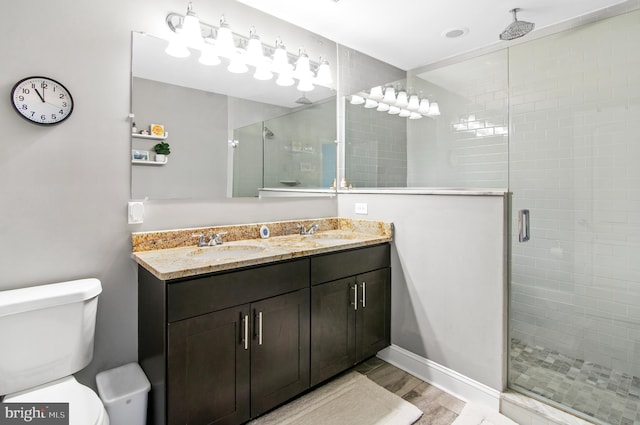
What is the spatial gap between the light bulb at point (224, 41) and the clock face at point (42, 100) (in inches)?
34.2

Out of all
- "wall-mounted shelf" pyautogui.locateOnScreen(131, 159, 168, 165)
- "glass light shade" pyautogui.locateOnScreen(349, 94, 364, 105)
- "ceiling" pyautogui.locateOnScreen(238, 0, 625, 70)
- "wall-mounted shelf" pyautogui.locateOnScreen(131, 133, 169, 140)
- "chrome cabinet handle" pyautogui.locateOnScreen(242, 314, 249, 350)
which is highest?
"ceiling" pyautogui.locateOnScreen(238, 0, 625, 70)

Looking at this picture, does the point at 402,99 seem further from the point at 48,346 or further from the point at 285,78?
the point at 48,346

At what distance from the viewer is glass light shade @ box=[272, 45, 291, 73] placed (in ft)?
7.57

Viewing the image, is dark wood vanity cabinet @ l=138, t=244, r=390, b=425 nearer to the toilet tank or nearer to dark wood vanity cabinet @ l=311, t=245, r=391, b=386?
dark wood vanity cabinet @ l=311, t=245, r=391, b=386

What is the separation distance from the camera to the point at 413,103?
2.69 meters

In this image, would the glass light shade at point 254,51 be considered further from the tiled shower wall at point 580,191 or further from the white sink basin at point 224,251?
the tiled shower wall at point 580,191

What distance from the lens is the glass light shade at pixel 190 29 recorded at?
6.14ft

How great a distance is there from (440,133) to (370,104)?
634mm

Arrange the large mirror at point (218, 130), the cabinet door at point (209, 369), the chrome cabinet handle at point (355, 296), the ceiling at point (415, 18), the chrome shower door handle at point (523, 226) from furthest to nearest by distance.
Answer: the ceiling at point (415, 18) < the chrome cabinet handle at point (355, 296) < the chrome shower door handle at point (523, 226) < the large mirror at point (218, 130) < the cabinet door at point (209, 369)

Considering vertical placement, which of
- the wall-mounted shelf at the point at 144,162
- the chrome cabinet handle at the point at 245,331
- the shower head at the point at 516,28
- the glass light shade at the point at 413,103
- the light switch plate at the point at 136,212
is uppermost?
the shower head at the point at 516,28

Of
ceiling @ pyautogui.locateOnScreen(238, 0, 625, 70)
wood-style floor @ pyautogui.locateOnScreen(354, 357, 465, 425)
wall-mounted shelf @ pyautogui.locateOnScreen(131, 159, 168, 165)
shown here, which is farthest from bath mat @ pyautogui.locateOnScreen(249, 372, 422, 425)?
ceiling @ pyautogui.locateOnScreen(238, 0, 625, 70)

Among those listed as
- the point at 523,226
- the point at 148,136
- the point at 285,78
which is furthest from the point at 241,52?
the point at 523,226

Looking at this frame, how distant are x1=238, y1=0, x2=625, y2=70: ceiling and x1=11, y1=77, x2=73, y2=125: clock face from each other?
1286 millimetres

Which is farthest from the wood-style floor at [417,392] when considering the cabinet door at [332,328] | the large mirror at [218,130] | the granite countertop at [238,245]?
the large mirror at [218,130]
